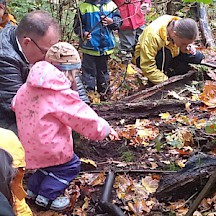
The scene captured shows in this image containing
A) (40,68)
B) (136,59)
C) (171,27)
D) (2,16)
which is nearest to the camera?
(40,68)

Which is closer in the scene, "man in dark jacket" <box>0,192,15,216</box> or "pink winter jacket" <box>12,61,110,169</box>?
"man in dark jacket" <box>0,192,15,216</box>

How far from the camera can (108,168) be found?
12.7 feet

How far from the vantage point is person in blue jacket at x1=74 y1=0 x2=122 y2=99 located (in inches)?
232

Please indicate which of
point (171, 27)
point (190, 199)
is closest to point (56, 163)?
point (190, 199)

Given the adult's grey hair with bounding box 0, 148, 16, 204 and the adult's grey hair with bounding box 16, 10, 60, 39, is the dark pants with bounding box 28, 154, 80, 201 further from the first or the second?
the adult's grey hair with bounding box 0, 148, 16, 204

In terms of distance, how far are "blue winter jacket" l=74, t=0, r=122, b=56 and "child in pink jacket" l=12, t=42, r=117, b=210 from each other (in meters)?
2.71

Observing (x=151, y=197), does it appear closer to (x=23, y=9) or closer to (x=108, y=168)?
(x=108, y=168)

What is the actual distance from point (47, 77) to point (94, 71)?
319 cm

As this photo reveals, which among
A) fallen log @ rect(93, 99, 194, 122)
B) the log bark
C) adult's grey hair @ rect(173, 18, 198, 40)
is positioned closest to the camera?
fallen log @ rect(93, 99, 194, 122)

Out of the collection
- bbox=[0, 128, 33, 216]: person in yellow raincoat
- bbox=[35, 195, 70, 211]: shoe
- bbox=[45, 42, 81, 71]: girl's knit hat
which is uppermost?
bbox=[45, 42, 81, 71]: girl's knit hat

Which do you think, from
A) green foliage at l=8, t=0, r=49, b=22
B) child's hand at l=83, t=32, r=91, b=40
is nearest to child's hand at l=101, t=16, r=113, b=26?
child's hand at l=83, t=32, r=91, b=40

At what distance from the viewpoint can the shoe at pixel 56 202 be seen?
3.39 metres

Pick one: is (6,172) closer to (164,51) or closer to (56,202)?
(56,202)

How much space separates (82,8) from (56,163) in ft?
10.2
